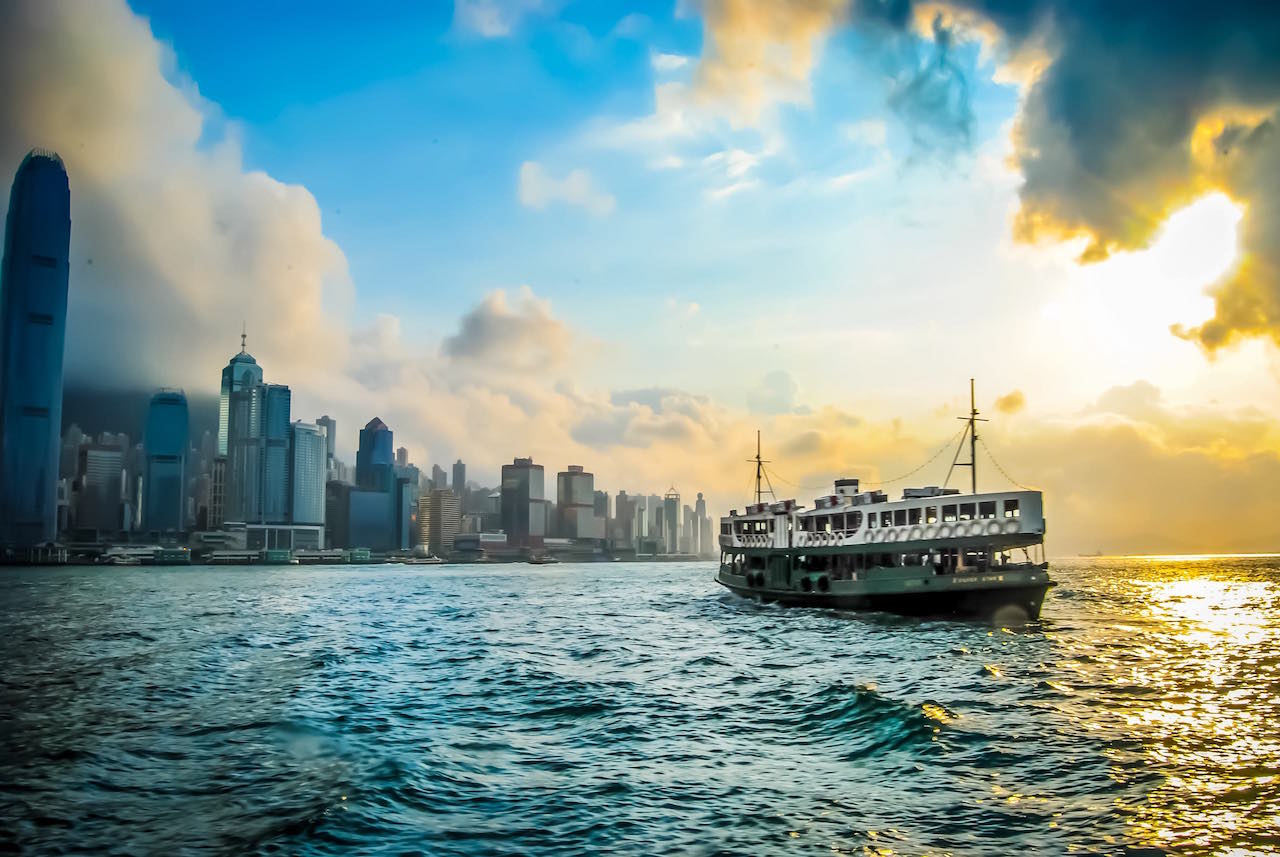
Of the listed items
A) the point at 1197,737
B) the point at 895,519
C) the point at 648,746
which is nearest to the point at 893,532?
the point at 895,519

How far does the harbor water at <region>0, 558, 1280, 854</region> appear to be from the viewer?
14617 mm

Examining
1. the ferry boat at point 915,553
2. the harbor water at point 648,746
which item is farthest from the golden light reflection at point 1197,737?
the ferry boat at point 915,553

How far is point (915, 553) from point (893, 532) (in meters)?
2.01

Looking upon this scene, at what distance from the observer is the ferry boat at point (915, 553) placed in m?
49.3

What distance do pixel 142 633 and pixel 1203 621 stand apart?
77398 millimetres

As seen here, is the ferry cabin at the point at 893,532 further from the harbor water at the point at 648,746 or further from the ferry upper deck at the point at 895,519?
the harbor water at the point at 648,746

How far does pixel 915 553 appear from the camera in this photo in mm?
55000

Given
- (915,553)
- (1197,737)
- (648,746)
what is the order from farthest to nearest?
1. (915,553)
2. (1197,737)
3. (648,746)

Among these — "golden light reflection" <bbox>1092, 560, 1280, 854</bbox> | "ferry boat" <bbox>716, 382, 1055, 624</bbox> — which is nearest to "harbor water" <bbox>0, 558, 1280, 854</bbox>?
"golden light reflection" <bbox>1092, 560, 1280, 854</bbox>

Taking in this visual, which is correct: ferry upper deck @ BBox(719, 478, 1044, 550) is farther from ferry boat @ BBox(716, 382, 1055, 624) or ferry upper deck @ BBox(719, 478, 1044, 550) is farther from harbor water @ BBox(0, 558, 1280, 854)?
harbor water @ BBox(0, 558, 1280, 854)

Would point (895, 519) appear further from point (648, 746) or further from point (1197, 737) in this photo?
point (648, 746)

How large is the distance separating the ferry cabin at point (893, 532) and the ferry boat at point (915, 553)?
0.22 feet

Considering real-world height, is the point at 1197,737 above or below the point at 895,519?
below

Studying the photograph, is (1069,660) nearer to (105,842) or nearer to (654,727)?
(654,727)
